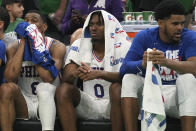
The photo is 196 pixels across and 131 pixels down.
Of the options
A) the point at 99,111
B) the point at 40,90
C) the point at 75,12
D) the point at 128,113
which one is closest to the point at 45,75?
the point at 40,90

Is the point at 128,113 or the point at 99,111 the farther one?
the point at 99,111

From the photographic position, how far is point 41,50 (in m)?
4.96

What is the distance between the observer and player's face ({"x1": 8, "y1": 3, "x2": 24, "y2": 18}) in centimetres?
665

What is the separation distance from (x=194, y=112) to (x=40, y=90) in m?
1.50

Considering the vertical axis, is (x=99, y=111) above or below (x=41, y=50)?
below

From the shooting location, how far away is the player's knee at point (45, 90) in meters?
4.84

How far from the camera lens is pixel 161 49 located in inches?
187

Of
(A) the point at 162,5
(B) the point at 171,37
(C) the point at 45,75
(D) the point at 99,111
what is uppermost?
(A) the point at 162,5

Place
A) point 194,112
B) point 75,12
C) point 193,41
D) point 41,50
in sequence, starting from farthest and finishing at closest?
point 75,12 → point 41,50 → point 193,41 → point 194,112

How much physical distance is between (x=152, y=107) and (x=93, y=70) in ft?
2.67

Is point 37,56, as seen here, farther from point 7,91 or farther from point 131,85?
point 131,85

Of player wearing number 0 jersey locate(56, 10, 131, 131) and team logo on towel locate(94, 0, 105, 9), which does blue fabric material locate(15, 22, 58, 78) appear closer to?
player wearing number 0 jersey locate(56, 10, 131, 131)

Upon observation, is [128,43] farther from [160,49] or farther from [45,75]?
[45,75]

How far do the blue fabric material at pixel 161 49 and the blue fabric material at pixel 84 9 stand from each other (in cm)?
137
